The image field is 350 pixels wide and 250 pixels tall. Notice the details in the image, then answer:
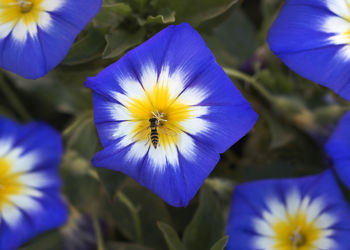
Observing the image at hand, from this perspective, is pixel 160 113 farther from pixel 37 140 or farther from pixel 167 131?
pixel 37 140

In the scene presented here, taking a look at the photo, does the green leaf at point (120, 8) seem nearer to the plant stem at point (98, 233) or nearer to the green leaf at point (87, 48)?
the green leaf at point (87, 48)

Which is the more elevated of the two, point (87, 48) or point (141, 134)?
point (87, 48)

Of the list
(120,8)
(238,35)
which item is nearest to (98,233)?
(120,8)

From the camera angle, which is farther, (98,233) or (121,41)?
(98,233)

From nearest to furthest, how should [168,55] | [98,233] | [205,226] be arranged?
[168,55] < [205,226] < [98,233]

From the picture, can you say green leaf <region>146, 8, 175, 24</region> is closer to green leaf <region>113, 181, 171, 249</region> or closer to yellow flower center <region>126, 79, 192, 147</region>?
yellow flower center <region>126, 79, 192, 147</region>

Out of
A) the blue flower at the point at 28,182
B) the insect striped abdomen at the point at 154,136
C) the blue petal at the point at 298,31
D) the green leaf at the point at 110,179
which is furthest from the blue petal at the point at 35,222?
the blue petal at the point at 298,31

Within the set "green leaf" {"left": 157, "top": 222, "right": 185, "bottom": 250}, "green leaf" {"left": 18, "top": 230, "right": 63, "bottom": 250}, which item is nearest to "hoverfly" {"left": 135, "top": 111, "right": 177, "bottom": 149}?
"green leaf" {"left": 157, "top": 222, "right": 185, "bottom": 250}
